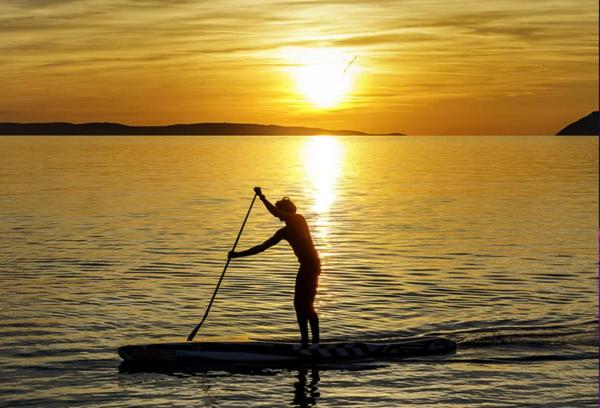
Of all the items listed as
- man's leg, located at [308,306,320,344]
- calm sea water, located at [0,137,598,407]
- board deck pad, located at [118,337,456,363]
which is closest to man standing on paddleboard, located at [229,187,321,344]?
man's leg, located at [308,306,320,344]

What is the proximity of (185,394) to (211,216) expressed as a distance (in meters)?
33.6

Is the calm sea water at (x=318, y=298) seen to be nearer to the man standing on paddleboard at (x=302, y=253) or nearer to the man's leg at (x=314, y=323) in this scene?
the man's leg at (x=314, y=323)

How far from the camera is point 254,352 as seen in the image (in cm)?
1858

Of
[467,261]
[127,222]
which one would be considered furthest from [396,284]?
[127,222]

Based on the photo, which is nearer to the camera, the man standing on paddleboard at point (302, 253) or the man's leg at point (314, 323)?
the man standing on paddleboard at point (302, 253)

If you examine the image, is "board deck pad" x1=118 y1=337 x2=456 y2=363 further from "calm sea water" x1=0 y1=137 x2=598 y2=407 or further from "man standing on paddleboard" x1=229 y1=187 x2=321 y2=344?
"man standing on paddleboard" x1=229 y1=187 x2=321 y2=344

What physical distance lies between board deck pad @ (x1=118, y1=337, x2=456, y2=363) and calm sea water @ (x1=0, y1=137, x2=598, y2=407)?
38 centimetres

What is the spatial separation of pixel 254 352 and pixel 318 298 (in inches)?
285

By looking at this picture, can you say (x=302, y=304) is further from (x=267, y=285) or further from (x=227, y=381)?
(x=267, y=285)

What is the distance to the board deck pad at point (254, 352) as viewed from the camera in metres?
18.4

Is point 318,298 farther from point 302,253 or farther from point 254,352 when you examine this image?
point 302,253

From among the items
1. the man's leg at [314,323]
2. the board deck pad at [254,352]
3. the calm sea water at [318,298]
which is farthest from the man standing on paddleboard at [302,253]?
the calm sea water at [318,298]

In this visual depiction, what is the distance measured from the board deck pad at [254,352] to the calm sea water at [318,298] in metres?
0.38

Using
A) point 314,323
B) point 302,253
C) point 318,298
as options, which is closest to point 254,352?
point 314,323
